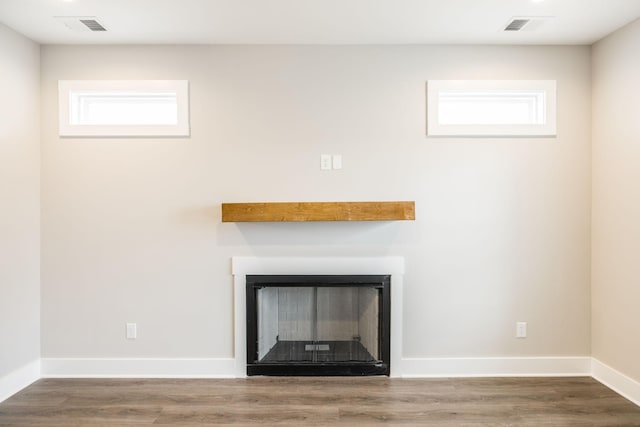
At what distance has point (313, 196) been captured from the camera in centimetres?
334

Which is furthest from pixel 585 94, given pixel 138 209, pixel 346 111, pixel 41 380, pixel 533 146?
pixel 41 380

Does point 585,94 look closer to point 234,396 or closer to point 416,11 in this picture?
point 416,11

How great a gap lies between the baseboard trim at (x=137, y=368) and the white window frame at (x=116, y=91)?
1.69m

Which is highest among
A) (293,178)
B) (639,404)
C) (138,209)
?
(293,178)

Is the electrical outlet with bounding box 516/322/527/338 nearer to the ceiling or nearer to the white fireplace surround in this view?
the white fireplace surround

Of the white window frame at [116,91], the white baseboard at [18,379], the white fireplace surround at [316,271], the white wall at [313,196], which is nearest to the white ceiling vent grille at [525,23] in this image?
the white wall at [313,196]

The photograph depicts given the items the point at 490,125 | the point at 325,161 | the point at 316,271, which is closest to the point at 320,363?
the point at 316,271

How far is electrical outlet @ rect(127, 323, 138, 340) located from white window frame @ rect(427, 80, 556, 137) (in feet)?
8.62

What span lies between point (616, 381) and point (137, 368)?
3.42 metres

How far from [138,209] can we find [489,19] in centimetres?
277

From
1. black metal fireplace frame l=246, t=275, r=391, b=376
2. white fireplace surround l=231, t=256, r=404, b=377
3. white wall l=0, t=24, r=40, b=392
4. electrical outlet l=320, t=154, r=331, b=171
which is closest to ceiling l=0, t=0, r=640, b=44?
white wall l=0, t=24, r=40, b=392

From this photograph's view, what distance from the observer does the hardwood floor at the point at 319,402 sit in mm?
2662

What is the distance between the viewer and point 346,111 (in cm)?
334

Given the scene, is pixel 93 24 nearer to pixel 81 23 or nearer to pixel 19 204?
pixel 81 23
